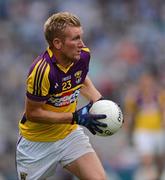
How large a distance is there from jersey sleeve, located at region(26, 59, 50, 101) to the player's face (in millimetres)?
234

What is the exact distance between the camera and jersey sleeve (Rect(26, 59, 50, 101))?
8.20m

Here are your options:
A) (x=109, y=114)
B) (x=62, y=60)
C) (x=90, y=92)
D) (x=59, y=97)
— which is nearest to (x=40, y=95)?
(x=59, y=97)

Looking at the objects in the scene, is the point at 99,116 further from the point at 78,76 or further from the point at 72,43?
the point at 72,43

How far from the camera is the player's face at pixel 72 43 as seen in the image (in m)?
→ 8.33

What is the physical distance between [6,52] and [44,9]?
1.54 metres

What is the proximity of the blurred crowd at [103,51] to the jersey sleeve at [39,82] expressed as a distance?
5.68 metres

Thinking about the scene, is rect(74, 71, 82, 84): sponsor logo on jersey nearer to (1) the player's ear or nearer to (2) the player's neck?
(2) the player's neck

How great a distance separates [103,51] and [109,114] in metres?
9.38

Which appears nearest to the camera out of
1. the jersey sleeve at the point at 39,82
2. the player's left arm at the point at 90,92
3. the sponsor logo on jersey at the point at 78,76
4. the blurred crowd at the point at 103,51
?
the jersey sleeve at the point at 39,82

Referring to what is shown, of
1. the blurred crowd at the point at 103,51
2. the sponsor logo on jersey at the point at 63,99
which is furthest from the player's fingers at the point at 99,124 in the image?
the blurred crowd at the point at 103,51

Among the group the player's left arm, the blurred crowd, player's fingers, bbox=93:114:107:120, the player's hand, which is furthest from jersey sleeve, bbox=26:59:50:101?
the blurred crowd

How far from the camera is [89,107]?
8.52 m

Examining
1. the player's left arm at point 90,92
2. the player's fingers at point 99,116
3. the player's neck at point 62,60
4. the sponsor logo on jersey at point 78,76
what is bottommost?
the player's fingers at point 99,116

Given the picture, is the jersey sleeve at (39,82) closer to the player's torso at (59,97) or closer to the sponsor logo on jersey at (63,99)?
the player's torso at (59,97)
